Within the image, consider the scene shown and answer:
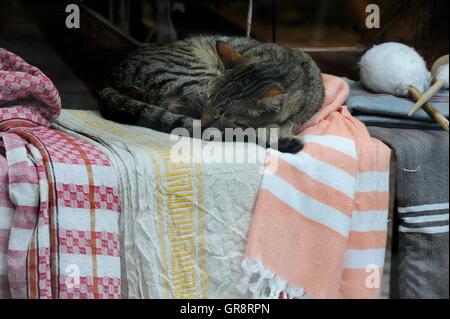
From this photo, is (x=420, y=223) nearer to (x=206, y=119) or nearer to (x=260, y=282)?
(x=260, y=282)

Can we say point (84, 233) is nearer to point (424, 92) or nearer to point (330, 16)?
point (330, 16)

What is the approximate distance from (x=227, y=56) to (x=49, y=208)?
1.80 feet

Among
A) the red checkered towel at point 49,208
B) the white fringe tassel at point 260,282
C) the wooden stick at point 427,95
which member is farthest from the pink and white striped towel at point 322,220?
the red checkered towel at point 49,208

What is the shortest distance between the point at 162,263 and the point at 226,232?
5.3 inches

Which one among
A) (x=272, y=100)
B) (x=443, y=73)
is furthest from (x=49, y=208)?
(x=443, y=73)

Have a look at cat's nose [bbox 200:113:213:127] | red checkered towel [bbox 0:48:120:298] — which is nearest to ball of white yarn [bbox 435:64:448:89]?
cat's nose [bbox 200:113:213:127]

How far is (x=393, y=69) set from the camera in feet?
4.09

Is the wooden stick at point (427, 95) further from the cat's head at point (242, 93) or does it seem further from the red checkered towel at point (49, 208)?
the red checkered towel at point (49, 208)

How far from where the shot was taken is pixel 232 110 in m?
1.17

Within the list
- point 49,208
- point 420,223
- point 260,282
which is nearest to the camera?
point 49,208

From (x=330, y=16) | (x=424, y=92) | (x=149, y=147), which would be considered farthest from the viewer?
(x=424, y=92)

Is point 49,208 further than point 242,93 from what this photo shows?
No

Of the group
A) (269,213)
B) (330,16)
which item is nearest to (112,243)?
(269,213)

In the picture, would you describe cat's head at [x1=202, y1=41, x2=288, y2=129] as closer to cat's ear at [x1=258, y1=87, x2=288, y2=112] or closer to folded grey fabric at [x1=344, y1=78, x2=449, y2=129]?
cat's ear at [x1=258, y1=87, x2=288, y2=112]
